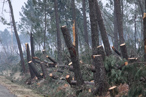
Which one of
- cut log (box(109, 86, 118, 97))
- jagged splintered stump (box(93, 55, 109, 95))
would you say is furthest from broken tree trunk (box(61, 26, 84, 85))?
cut log (box(109, 86, 118, 97))

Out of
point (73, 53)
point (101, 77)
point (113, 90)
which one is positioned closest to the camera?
point (113, 90)

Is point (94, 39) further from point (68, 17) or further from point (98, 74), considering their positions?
point (68, 17)

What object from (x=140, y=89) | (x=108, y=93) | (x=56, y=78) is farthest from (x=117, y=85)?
(x=56, y=78)

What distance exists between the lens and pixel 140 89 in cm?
552

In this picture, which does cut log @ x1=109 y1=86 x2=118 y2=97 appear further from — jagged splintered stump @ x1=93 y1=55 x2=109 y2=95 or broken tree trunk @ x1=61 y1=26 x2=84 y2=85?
broken tree trunk @ x1=61 y1=26 x2=84 y2=85

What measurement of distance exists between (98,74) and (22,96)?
383 centimetres

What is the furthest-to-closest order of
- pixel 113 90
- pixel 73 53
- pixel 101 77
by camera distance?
pixel 73 53
pixel 101 77
pixel 113 90

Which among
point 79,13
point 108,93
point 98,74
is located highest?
point 79,13

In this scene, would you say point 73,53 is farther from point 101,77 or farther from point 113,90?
point 113,90

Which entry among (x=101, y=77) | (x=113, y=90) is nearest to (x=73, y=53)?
(x=101, y=77)

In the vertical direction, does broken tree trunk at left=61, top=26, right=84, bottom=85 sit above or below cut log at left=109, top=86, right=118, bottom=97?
above

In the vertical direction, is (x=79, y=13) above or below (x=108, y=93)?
above

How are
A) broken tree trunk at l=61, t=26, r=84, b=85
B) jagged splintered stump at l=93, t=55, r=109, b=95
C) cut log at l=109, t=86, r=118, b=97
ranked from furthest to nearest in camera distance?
broken tree trunk at l=61, t=26, r=84, b=85
jagged splintered stump at l=93, t=55, r=109, b=95
cut log at l=109, t=86, r=118, b=97

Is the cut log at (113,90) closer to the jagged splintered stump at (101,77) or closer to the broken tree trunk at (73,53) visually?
the jagged splintered stump at (101,77)
